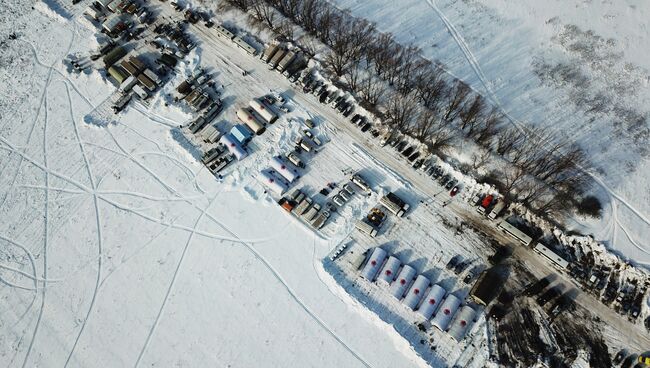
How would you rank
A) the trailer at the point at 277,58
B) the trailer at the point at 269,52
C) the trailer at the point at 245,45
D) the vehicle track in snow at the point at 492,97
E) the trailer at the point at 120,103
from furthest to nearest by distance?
the trailer at the point at 245,45 → the trailer at the point at 269,52 → the trailer at the point at 277,58 → the trailer at the point at 120,103 → the vehicle track in snow at the point at 492,97

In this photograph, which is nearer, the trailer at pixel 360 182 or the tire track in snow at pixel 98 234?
the tire track in snow at pixel 98 234

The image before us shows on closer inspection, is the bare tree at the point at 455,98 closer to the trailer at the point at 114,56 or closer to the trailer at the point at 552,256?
the trailer at the point at 552,256

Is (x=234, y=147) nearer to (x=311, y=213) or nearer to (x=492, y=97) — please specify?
(x=311, y=213)

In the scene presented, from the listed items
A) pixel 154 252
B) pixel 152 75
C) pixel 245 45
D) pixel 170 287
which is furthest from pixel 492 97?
pixel 154 252

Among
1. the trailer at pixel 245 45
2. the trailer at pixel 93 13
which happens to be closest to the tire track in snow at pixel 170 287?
the trailer at pixel 245 45

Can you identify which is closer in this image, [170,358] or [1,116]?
[170,358]

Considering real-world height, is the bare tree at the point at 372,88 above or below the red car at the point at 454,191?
above

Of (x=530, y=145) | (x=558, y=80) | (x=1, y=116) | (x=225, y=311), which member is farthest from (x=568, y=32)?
(x=1, y=116)

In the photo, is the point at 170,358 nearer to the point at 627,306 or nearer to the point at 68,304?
the point at 68,304
